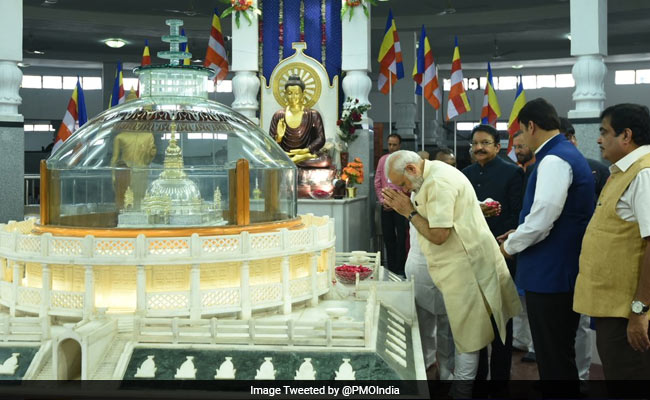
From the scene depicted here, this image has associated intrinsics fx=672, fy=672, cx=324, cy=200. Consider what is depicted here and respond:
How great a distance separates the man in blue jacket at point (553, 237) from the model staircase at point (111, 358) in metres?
3.01

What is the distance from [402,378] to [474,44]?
20055 mm

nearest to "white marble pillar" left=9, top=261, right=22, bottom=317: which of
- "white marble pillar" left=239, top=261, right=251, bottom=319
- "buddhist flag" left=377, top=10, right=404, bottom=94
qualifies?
"white marble pillar" left=239, top=261, right=251, bottom=319

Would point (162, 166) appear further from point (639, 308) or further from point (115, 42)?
point (115, 42)

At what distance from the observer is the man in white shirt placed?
3.95 meters

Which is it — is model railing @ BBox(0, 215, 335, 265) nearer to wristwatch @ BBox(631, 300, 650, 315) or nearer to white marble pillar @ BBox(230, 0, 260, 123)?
wristwatch @ BBox(631, 300, 650, 315)

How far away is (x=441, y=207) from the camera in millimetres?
5141

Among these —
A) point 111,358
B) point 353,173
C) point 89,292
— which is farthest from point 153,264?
point 353,173

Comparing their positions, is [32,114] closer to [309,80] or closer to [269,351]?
[309,80]

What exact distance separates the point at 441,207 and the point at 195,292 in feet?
7.28

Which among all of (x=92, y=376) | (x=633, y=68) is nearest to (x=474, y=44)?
(x=633, y=68)

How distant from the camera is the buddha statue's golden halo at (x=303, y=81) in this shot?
12.7 m

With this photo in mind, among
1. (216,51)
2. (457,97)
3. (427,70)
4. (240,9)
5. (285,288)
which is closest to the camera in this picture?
(285,288)

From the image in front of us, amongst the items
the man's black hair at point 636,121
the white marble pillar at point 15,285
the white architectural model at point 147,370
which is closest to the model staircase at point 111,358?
the white architectural model at point 147,370

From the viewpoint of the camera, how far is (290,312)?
247 inches
